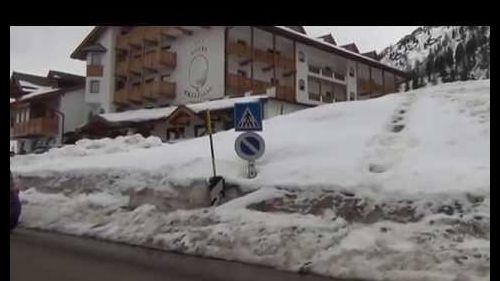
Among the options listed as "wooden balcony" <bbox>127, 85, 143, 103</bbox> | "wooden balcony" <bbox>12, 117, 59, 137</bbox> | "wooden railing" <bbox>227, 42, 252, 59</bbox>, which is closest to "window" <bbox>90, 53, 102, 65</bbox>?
"wooden balcony" <bbox>127, 85, 143, 103</bbox>

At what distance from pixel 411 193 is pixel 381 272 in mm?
2592

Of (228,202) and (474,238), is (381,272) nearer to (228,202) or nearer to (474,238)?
(474,238)

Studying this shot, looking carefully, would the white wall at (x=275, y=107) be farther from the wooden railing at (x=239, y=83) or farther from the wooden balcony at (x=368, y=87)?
the wooden balcony at (x=368, y=87)

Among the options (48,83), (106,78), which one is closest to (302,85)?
Answer: (106,78)

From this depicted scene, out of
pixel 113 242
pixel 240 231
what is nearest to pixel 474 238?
pixel 240 231

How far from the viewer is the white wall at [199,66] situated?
38.2 m

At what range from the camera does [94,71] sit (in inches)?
1651

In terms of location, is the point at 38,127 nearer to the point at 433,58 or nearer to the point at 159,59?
the point at 159,59

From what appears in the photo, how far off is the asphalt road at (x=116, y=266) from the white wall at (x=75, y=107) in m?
30.3

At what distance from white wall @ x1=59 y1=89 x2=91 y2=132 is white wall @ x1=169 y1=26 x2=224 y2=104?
20.0ft

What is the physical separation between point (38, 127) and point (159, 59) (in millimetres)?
9860

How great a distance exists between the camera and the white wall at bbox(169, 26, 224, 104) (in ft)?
125
